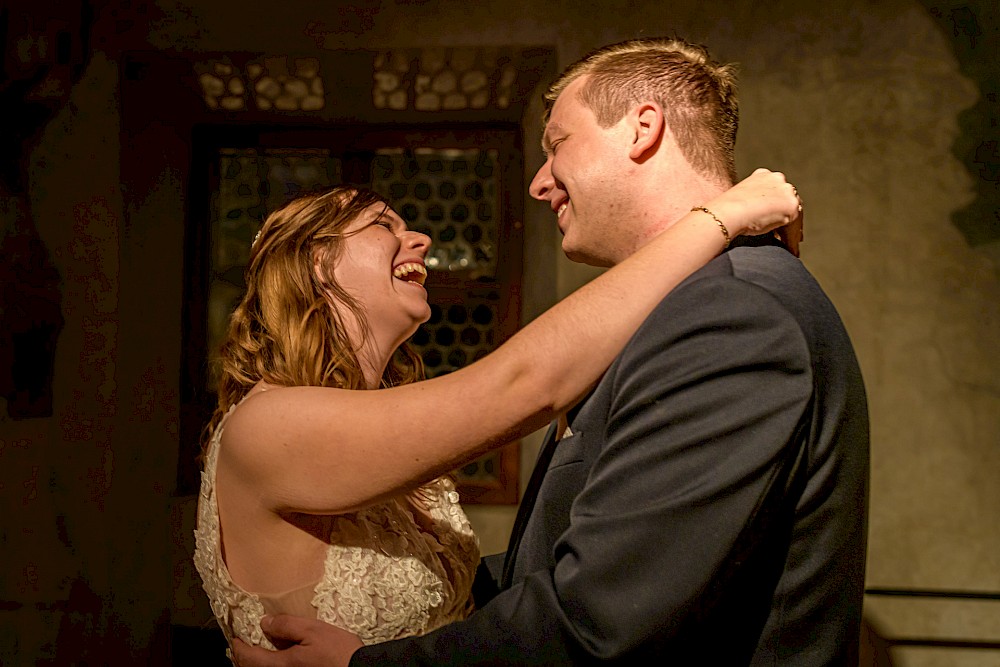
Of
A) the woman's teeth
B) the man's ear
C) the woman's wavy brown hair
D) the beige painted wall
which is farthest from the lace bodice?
the beige painted wall

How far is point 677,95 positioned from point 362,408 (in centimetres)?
79

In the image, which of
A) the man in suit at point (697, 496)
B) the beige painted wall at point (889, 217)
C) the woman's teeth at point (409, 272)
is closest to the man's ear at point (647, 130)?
the man in suit at point (697, 496)

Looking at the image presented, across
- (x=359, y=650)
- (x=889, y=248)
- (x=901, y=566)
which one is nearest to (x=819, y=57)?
(x=889, y=248)

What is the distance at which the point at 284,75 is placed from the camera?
334 centimetres

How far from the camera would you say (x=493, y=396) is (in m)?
1.15

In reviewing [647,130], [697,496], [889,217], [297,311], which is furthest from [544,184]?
[889,217]

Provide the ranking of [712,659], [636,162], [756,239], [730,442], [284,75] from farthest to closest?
1. [284,75]
2. [636,162]
3. [756,239]
4. [712,659]
5. [730,442]

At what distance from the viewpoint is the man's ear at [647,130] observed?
1400mm

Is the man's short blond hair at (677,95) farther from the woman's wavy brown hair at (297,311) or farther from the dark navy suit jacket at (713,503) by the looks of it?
the woman's wavy brown hair at (297,311)

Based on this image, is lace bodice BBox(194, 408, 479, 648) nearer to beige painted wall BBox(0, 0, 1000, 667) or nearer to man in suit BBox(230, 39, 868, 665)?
man in suit BBox(230, 39, 868, 665)

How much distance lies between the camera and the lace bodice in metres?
1.41

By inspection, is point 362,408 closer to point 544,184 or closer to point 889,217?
point 544,184

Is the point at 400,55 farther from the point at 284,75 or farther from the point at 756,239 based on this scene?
the point at 756,239

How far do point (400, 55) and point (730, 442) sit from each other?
265 centimetres
